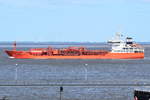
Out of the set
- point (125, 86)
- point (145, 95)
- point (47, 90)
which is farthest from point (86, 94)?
point (145, 95)

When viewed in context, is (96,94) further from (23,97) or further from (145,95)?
(145,95)

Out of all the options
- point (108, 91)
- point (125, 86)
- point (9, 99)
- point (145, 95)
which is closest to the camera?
point (145, 95)

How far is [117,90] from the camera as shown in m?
82.9

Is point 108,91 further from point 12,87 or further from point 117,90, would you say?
point 12,87

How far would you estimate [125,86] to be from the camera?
89.1m

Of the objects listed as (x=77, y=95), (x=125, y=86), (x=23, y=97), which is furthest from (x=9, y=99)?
(x=125, y=86)

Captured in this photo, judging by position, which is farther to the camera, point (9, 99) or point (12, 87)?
point (12, 87)

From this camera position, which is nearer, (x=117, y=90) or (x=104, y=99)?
(x=104, y=99)

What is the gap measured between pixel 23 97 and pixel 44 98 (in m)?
2.51

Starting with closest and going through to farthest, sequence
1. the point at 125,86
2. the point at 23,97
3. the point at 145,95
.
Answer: the point at 145,95, the point at 23,97, the point at 125,86

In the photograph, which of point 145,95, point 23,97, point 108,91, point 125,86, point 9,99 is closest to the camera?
point 145,95

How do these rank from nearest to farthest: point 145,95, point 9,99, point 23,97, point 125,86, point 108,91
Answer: point 145,95, point 9,99, point 23,97, point 108,91, point 125,86

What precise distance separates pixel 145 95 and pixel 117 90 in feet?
88.7

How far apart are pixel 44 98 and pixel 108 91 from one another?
10.8m
